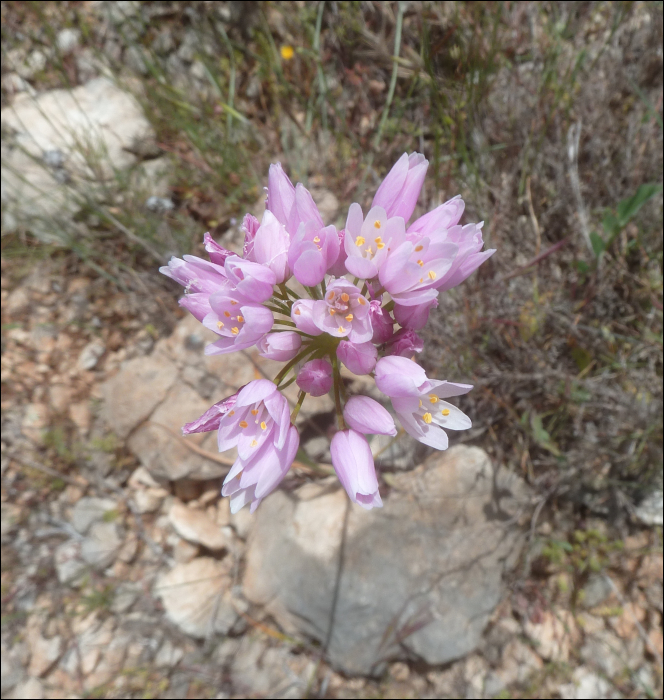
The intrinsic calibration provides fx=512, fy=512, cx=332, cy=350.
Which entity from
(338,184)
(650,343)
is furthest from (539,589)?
(338,184)

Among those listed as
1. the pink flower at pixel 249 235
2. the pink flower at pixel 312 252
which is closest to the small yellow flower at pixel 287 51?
the pink flower at pixel 249 235

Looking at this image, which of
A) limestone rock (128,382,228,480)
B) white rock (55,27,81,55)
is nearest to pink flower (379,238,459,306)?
limestone rock (128,382,228,480)

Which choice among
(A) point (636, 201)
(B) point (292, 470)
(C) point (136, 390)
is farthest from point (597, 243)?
(C) point (136, 390)

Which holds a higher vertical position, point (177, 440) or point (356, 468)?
point (356, 468)

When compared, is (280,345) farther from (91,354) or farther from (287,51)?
(287,51)

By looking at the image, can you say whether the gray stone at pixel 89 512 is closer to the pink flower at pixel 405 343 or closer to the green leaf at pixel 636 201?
the pink flower at pixel 405 343

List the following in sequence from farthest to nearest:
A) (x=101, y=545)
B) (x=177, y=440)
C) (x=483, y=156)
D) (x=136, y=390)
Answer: (x=101, y=545)
(x=136, y=390)
(x=177, y=440)
(x=483, y=156)
